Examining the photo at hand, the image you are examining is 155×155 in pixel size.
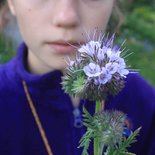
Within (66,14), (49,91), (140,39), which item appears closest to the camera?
(66,14)

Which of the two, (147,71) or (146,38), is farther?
(146,38)

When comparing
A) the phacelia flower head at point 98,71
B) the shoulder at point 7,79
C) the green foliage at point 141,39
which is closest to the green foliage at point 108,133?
the phacelia flower head at point 98,71

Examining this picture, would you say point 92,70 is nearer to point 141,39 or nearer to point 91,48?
point 91,48

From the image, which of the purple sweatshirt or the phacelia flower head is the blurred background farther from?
the phacelia flower head

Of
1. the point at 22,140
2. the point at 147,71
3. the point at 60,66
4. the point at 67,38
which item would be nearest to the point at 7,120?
the point at 22,140

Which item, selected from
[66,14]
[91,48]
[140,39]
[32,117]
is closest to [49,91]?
[32,117]

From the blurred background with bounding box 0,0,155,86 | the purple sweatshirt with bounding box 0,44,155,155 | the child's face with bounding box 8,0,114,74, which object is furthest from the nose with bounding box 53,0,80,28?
the blurred background with bounding box 0,0,155,86

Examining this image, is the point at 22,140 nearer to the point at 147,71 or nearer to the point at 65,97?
the point at 65,97
